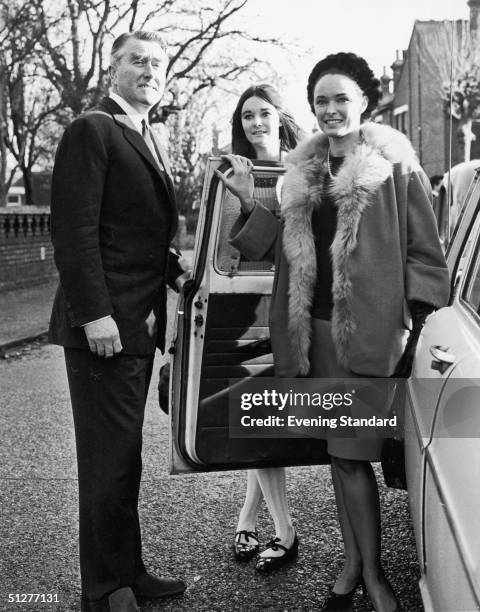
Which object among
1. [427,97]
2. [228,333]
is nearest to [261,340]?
[228,333]

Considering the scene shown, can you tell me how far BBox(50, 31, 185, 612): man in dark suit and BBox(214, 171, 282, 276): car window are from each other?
33 centimetres

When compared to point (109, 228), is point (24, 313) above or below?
below

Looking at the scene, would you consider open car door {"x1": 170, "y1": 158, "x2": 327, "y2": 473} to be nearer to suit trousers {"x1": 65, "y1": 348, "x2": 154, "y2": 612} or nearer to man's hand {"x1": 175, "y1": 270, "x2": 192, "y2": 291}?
man's hand {"x1": 175, "y1": 270, "x2": 192, "y2": 291}

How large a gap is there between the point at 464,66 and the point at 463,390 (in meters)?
29.0

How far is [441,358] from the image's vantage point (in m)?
2.57

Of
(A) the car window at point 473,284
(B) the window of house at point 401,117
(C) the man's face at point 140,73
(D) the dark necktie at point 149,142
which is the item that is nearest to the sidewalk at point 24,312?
(D) the dark necktie at point 149,142

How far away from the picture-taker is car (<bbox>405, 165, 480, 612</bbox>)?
1.91 m

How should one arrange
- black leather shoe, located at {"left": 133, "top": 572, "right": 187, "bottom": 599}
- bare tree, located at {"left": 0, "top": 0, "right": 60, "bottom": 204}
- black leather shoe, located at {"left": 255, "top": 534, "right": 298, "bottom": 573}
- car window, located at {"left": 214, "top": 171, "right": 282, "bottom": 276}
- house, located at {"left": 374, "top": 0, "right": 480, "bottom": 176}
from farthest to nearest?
house, located at {"left": 374, "top": 0, "right": 480, "bottom": 176}
bare tree, located at {"left": 0, "top": 0, "right": 60, "bottom": 204}
black leather shoe, located at {"left": 255, "top": 534, "right": 298, "bottom": 573}
car window, located at {"left": 214, "top": 171, "right": 282, "bottom": 276}
black leather shoe, located at {"left": 133, "top": 572, "right": 187, "bottom": 599}

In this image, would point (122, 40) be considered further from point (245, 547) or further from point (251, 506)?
point (245, 547)

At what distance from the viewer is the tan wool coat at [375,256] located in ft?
9.57

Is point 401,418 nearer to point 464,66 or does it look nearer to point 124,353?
point 124,353

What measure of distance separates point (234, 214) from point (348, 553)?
1.43 m

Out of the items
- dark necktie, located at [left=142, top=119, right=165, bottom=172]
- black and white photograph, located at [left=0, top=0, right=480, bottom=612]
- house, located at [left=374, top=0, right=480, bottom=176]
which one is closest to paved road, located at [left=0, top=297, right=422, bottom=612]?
black and white photograph, located at [left=0, top=0, right=480, bottom=612]

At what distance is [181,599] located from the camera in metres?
3.34
